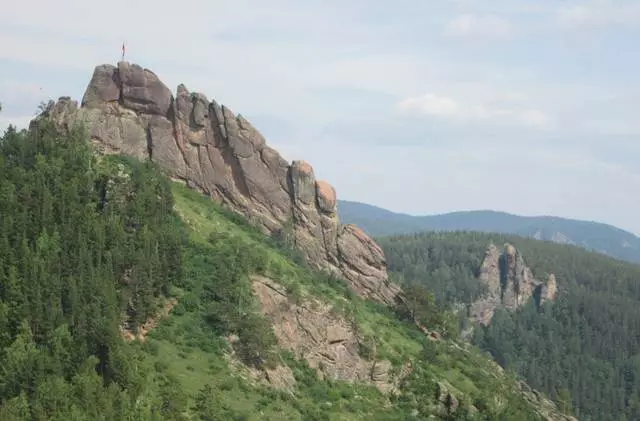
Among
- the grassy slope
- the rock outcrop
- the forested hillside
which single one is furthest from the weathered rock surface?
the rock outcrop

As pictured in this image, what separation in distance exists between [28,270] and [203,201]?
33782 mm

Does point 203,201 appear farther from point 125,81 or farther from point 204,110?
point 125,81

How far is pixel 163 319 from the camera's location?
69812mm

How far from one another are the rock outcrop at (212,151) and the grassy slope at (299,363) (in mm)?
4555

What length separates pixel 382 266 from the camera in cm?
10662

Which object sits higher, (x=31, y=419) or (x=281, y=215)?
(x=281, y=215)

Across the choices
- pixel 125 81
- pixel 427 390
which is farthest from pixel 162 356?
pixel 125 81

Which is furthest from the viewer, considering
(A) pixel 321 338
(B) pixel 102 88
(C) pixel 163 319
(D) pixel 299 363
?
(B) pixel 102 88

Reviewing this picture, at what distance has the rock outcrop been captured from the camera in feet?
324

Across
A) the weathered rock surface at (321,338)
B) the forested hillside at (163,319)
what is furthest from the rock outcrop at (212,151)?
the weathered rock surface at (321,338)

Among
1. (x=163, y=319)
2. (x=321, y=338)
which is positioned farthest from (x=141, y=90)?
(x=321, y=338)

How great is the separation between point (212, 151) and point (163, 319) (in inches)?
1380

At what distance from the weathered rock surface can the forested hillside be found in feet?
0.78

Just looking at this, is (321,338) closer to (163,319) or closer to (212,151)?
(163,319)
